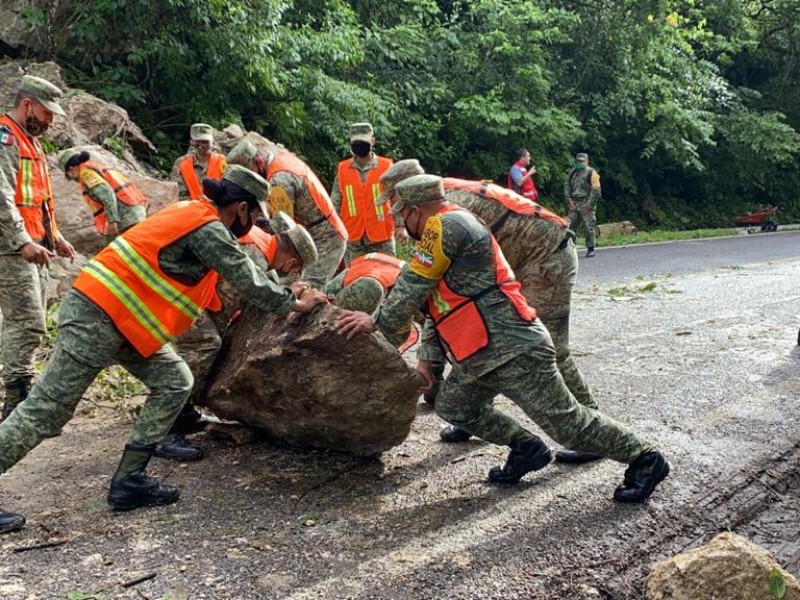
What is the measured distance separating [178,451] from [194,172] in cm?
349

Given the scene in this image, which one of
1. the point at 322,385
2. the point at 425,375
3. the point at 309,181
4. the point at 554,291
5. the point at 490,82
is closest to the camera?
the point at 322,385

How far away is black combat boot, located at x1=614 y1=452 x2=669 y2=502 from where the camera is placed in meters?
3.57

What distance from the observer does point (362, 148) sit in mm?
6547

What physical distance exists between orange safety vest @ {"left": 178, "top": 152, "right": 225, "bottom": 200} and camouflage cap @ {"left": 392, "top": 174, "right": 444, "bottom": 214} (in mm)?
3578

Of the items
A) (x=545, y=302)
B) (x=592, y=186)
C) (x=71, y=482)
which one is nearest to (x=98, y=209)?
(x=71, y=482)

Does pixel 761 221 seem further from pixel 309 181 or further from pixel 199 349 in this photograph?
pixel 199 349

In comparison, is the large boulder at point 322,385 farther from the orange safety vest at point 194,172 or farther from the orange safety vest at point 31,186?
the orange safety vest at point 194,172

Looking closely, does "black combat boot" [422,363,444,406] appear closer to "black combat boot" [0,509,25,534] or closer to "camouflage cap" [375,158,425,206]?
"camouflage cap" [375,158,425,206]

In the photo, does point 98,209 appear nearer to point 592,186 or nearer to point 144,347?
point 144,347

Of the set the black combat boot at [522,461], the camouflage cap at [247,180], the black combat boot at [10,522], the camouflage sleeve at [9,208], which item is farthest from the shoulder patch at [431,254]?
the camouflage sleeve at [9,208]

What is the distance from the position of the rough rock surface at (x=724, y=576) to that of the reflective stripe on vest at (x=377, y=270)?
235 centimetres

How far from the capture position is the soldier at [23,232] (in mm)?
4492

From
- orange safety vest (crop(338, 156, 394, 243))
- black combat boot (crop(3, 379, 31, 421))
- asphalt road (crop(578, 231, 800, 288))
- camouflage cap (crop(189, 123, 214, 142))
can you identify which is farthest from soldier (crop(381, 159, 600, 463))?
asphalt road (crop(578, 231, 800, 288))

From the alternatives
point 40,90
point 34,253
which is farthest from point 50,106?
point 34,253
